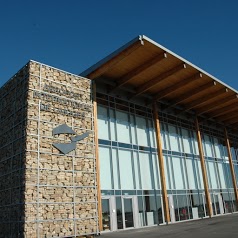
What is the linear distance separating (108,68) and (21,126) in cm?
625

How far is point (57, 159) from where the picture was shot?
631 inches

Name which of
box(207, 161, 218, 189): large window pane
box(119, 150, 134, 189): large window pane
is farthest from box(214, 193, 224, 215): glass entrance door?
box(119, 150, 134, 189): large window pane

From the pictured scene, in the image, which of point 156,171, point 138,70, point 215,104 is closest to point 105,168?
point 156,171

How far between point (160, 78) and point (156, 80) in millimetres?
371

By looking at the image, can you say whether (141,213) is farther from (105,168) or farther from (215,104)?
(215,104)

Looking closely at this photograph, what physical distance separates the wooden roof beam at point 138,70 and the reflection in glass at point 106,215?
296 inches

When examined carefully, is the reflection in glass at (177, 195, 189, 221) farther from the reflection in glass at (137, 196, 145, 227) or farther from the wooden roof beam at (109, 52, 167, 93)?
the wooden roof beam at (109, 52, 167, 93)

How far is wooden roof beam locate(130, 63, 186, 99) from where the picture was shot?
19.5 m

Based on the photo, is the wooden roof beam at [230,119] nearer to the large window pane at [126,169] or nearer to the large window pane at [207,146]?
the large window pane at [207,146]

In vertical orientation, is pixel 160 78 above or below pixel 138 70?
below

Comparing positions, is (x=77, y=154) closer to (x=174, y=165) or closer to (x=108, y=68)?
(x=108, y=68)

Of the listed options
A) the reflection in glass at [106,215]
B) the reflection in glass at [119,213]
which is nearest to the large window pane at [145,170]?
the reflection in glass at [119,213]

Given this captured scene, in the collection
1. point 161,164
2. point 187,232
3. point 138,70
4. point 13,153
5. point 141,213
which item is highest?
point 138,70

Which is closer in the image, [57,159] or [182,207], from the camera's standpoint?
[57,159]
